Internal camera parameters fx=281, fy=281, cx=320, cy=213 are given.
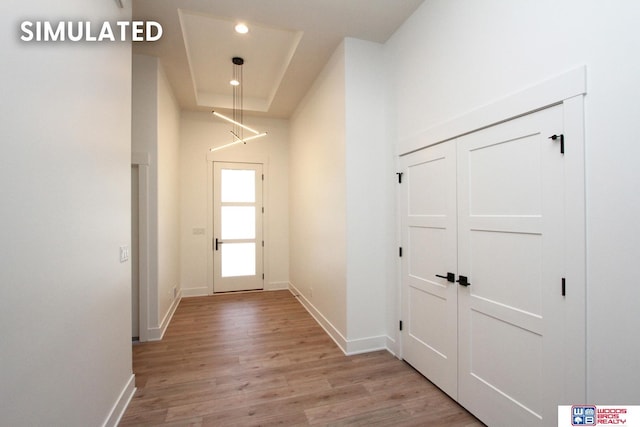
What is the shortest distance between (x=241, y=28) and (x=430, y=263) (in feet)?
10.2

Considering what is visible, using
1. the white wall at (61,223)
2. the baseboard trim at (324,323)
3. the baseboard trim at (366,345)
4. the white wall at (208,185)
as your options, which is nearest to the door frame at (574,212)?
the baseboard trim at (366,345)

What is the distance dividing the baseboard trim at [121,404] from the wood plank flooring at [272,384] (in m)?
0.06

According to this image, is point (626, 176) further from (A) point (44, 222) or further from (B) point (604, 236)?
(A) point (44, 222)

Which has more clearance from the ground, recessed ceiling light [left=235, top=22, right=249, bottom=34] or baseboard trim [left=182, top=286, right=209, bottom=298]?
recessed ceiling light [left=235, top=22, right=249, bottom=34]

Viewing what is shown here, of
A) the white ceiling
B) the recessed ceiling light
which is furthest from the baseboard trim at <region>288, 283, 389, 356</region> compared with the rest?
the recessed ceiling light

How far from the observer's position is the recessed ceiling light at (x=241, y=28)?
2993mm

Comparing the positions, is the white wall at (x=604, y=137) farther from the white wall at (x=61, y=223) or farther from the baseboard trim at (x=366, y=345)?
the white wall at (x=61, y=223)

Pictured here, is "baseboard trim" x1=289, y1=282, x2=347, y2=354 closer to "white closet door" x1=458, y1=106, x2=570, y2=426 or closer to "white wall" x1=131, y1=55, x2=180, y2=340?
"white closet door" x1=458, y1=106, x2=570, y2=426

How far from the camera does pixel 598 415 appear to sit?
140 cm

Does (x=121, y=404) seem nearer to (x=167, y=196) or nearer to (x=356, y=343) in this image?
(x=356, y=343)

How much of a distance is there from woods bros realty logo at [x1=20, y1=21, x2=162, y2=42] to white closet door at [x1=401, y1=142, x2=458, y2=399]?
2.54 meters

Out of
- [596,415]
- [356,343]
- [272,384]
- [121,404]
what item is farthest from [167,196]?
[596,415]

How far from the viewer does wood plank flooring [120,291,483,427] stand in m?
2.08

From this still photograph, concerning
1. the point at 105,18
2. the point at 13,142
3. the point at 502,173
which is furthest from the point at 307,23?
the point at 13,142
